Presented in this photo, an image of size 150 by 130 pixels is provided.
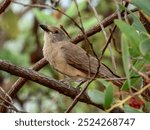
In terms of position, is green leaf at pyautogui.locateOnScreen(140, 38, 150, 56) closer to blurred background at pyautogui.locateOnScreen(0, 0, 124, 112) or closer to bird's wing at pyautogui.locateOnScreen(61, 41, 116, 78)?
bird's wing at pyautogui.locateOnScreen(61, 41, 116, 78)

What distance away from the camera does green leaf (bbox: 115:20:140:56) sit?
1.70m

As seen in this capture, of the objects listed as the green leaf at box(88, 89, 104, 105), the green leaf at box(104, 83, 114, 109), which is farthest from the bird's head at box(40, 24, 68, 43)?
the green leaf at box(104, 83, 114, 109)

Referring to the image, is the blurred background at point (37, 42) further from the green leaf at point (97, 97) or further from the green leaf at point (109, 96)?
the green leaf at point (109, 96)

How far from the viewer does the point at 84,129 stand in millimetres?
2188

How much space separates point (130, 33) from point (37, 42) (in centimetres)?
266

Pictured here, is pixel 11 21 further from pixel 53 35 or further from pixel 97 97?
pixel 97 97

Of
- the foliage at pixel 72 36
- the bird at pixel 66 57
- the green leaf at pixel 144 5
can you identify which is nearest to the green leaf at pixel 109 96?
the foliage at pixel 72 36

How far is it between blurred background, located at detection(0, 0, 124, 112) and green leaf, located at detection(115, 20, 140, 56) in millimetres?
1641

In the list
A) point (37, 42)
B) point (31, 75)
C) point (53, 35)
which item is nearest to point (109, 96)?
point (31, 75)

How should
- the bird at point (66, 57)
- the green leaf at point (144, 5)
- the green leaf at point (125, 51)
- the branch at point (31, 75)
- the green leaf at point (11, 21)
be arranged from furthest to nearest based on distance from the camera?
the green leaf at point (11, 21) → the bird at point (66, 57) → the branch at point (31, 75) → the green leaf at point (144, 5) → the green leaf at point (125, 51)

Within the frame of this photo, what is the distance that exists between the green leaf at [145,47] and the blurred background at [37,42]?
5.60ft

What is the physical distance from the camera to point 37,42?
14.3 ft

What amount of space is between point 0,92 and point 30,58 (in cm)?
182

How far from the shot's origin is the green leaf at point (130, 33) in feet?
5.56
